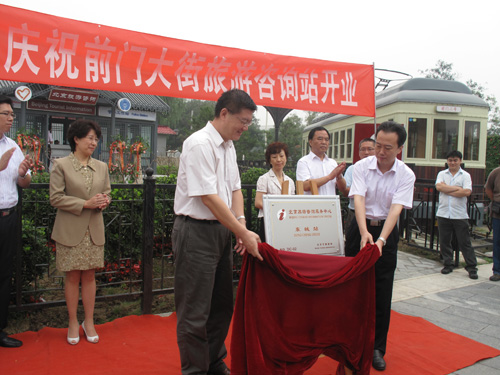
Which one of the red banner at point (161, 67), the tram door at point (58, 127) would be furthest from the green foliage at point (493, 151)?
the tram door at point (58, 127)

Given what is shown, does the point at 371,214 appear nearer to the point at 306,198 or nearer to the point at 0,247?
the point at 306,198

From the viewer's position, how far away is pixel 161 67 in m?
3.67

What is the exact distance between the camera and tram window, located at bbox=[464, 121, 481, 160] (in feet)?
32.2

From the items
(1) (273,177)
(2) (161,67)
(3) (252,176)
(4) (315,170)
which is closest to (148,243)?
(1) (273,177)

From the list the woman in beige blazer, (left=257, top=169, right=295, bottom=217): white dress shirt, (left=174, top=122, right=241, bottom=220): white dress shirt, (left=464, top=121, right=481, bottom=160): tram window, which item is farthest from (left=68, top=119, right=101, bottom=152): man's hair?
(left=464, top=121, right=481, bottom=160): tram window

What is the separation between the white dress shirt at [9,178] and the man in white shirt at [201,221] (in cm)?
139

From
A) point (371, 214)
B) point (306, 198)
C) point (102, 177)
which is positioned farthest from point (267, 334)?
point (102, 177)

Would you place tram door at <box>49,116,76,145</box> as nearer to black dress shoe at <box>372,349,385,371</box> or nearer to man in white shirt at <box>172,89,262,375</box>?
man in white shirt at <box>172,89,262,375</box>

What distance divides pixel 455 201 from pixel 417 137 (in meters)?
4.37

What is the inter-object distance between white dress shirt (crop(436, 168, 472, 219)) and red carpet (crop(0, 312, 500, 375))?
2.66m

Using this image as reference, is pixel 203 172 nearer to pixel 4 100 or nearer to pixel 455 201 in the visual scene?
pixel 4 100

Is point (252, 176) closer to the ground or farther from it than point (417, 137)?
closer to the ground

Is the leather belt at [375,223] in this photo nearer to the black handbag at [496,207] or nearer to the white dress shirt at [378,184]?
the white dress shirt at [378,184]

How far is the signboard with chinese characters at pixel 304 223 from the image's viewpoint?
2385 millimetres
